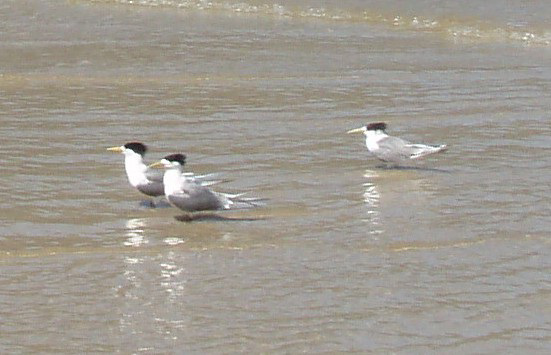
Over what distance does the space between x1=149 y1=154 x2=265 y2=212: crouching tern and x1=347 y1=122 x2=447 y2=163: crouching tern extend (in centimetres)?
151

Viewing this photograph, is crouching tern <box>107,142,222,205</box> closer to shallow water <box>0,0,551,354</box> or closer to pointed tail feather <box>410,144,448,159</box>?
shallow water <box>0,0,551,354</box>

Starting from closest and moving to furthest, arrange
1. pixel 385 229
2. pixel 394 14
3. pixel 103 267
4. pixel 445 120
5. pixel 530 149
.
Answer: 1. pixel 103 267
2. pixel 385 229
3. pixel 530 149
4. pixel 445 120
5. pixel 394 14

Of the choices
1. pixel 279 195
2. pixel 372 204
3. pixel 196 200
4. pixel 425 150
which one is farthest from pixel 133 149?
pixel 425 150

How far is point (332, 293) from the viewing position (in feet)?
22.2

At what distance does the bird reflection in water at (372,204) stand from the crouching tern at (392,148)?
16 centimetres

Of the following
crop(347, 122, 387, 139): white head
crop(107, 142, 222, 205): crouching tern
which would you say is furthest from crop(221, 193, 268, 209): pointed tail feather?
crop(347, 122, 387, 139): white head

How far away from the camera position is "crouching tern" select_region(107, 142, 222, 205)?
28.6 ft

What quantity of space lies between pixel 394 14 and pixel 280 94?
6.37m

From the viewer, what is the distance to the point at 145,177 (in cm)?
873

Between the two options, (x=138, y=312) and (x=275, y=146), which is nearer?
(x=138, y=312)

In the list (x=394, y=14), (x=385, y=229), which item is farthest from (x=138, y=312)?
(x=394, y=14)

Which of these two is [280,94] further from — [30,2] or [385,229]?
[30,2]

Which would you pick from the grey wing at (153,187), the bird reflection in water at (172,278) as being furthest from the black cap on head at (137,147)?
the bird reflection in water at (172,278)

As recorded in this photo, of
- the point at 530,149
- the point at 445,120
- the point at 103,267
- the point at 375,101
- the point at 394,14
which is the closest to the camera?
the point at 103,267
